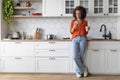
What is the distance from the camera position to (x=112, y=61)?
5656 millimetres

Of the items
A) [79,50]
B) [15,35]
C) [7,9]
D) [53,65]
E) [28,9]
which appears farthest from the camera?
[28,9]

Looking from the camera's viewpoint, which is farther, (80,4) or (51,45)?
(80,4)

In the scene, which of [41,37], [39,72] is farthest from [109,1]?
[39,72]

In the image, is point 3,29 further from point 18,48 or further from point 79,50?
point 79,50

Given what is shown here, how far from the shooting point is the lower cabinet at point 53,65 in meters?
5.74

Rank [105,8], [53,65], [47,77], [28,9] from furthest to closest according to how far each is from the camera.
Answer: [28,9] → [105,8] → [53,65] → [47,77]

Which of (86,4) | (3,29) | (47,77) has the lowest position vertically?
(47,77)

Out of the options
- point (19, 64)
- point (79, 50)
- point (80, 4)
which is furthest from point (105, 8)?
point (19, 64)

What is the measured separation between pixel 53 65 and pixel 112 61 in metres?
1.31

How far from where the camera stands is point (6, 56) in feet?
18.9

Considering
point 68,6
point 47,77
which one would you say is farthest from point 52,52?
point 68,6

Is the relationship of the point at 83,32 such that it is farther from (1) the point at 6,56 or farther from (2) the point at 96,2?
(1) the point at 6,56

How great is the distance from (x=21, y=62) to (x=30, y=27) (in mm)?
999

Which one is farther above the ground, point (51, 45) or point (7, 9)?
point (7, 9)
